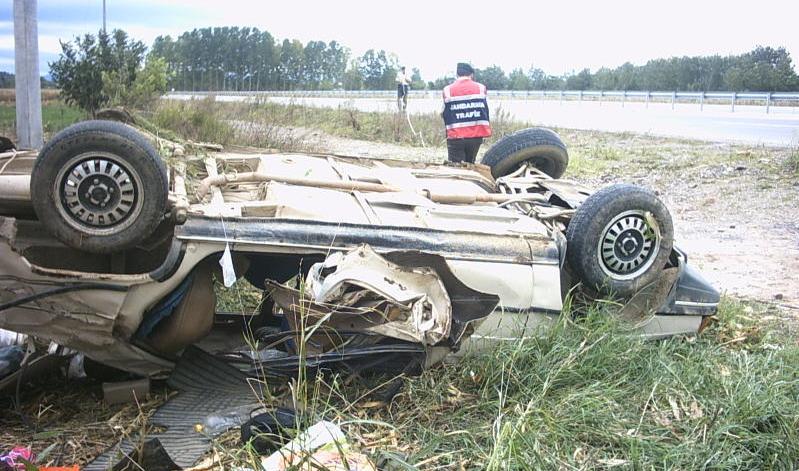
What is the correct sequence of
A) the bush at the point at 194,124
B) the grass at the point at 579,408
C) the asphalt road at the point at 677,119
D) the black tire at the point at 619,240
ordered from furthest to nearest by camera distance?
the asphalt road at the point at 677,119, the bush at the point at 194,124, the black tire at the point at 619,240, the grass at the point at 579,408

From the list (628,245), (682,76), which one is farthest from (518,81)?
(628,245)

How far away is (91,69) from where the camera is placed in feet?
44.0

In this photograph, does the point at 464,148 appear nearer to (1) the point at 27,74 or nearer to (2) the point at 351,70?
(1) the point at 27,74

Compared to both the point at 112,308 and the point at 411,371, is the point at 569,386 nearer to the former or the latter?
the point at 411,371

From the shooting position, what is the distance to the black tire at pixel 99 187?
3.25 metres

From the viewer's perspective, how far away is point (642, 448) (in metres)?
3.02

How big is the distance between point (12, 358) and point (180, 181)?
4.13 ft

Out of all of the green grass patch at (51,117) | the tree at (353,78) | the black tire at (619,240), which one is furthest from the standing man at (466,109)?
the tree at (353,78)

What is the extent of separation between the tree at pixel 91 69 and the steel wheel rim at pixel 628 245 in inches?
434

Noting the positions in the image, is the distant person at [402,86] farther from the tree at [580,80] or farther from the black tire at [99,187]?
the tree at [580,80]

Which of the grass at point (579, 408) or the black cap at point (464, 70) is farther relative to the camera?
the black cap at point (464, 70)

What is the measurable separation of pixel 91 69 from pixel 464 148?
25.5 feet

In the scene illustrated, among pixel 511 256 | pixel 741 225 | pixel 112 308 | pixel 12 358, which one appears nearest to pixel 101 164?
pixel 112 308

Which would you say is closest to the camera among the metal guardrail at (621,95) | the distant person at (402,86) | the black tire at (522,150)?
the black tire at (522,150)
